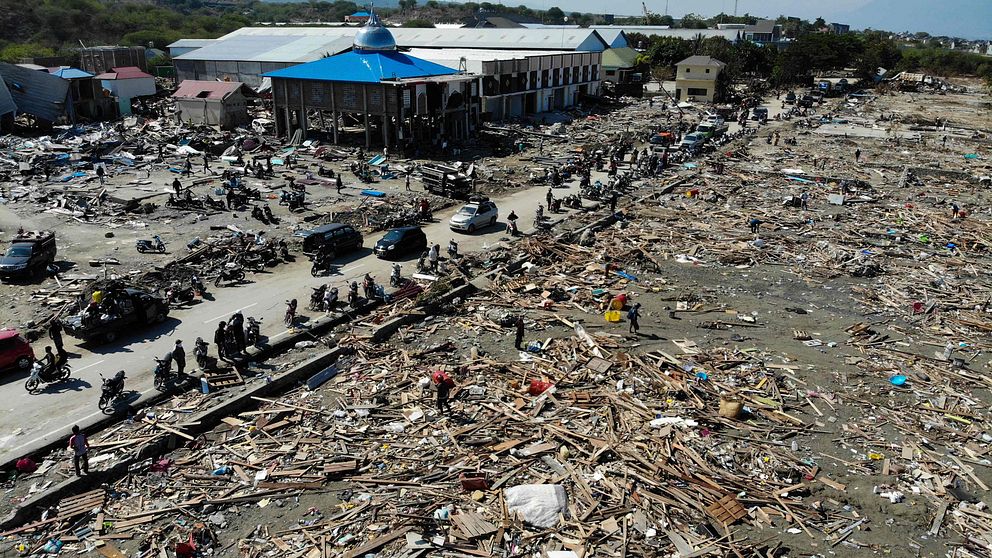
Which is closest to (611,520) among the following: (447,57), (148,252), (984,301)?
(984,301)

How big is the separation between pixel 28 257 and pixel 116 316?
739cm

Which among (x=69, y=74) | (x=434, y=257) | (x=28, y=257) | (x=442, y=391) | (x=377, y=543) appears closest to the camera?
(x=377, y=543)

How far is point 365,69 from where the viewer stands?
52.2 metres

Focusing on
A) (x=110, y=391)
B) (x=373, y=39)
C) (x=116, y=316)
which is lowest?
(x=110, y=391)

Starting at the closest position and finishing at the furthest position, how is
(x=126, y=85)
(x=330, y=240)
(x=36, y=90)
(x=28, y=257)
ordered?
(x=28, y=257)
(x=330, y=240)
(x=36, y=90)
(x=126, y=85)

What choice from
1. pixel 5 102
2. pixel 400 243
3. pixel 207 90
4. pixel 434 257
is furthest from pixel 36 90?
pixel 434 257

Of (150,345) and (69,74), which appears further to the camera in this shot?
(69,74)

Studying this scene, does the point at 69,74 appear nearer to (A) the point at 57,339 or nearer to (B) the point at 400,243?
(B) the point at 400,243

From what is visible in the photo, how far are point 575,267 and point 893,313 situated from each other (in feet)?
38.7

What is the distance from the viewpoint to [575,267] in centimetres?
2880

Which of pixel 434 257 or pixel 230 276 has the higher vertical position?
pixel 434 257

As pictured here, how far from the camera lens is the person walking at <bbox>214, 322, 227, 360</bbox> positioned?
64.5 ft

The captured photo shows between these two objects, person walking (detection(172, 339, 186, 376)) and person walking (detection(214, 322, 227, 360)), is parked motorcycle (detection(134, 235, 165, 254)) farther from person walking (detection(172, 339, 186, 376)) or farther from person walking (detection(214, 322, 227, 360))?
person walking (detection(172, 339, 186, 376))

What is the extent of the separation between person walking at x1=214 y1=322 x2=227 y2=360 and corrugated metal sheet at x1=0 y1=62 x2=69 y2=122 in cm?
5096
